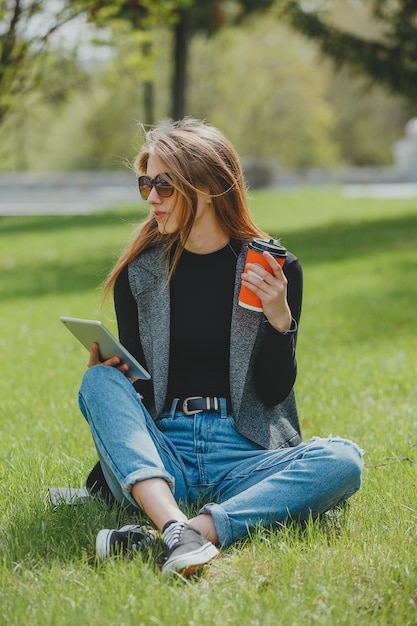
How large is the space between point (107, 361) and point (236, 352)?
446 mm

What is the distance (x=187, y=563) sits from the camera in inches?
106

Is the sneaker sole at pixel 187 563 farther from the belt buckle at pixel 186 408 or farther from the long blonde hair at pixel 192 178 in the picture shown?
the long blonde hair at pixel 192 178

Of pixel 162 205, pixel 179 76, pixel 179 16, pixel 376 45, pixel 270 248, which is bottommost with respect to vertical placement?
pixel 270 248

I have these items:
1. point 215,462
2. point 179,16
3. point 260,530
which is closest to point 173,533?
point 260,530

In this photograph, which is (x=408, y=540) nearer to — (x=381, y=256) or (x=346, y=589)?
(x=346, y=589)

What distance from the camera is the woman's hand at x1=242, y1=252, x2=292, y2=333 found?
3100 millimetres

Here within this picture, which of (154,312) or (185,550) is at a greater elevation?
(154,312)

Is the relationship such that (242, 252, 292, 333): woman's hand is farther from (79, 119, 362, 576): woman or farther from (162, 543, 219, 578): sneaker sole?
(162, 543, 219, 578): sneaker sole

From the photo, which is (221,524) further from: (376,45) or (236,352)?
(376,45)

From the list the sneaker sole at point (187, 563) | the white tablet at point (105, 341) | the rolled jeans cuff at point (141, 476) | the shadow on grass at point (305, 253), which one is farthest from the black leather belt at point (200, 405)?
the shadow on grass at point (305, 253)

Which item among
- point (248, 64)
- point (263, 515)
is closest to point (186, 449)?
point (263, 515)

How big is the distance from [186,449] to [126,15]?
11.4 metres

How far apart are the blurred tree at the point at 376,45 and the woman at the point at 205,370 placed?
14120mm

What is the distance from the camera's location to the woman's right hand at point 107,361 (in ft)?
10.8
